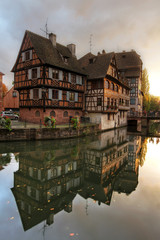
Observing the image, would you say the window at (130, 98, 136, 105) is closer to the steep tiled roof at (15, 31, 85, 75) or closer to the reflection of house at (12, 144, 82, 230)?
the steep tiled roof at (15, 31, 85, 75)

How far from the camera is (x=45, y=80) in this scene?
20.2 metres

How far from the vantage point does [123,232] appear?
180 inches

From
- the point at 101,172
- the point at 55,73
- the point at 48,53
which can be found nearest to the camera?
the point at 101,172

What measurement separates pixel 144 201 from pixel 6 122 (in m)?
13.1

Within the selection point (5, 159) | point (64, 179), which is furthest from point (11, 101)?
point (64, 179)

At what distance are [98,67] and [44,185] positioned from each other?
22745mm

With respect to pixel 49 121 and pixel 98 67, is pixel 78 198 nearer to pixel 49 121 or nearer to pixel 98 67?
pixel 49 121

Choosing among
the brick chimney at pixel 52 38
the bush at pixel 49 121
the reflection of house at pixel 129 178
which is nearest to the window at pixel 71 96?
the bush at pixel 49 121

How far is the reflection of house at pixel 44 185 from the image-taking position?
535 centimetres

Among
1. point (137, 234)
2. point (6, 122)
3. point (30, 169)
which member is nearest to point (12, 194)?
point (30, 169)

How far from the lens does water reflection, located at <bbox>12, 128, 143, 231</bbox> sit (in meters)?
5.68

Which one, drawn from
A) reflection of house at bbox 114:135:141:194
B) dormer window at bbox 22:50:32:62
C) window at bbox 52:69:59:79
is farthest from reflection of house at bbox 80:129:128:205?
dormer window at bbox 22:50:32:62

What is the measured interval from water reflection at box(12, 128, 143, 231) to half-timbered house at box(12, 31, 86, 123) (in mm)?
9232

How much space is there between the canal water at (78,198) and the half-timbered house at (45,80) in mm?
10630
